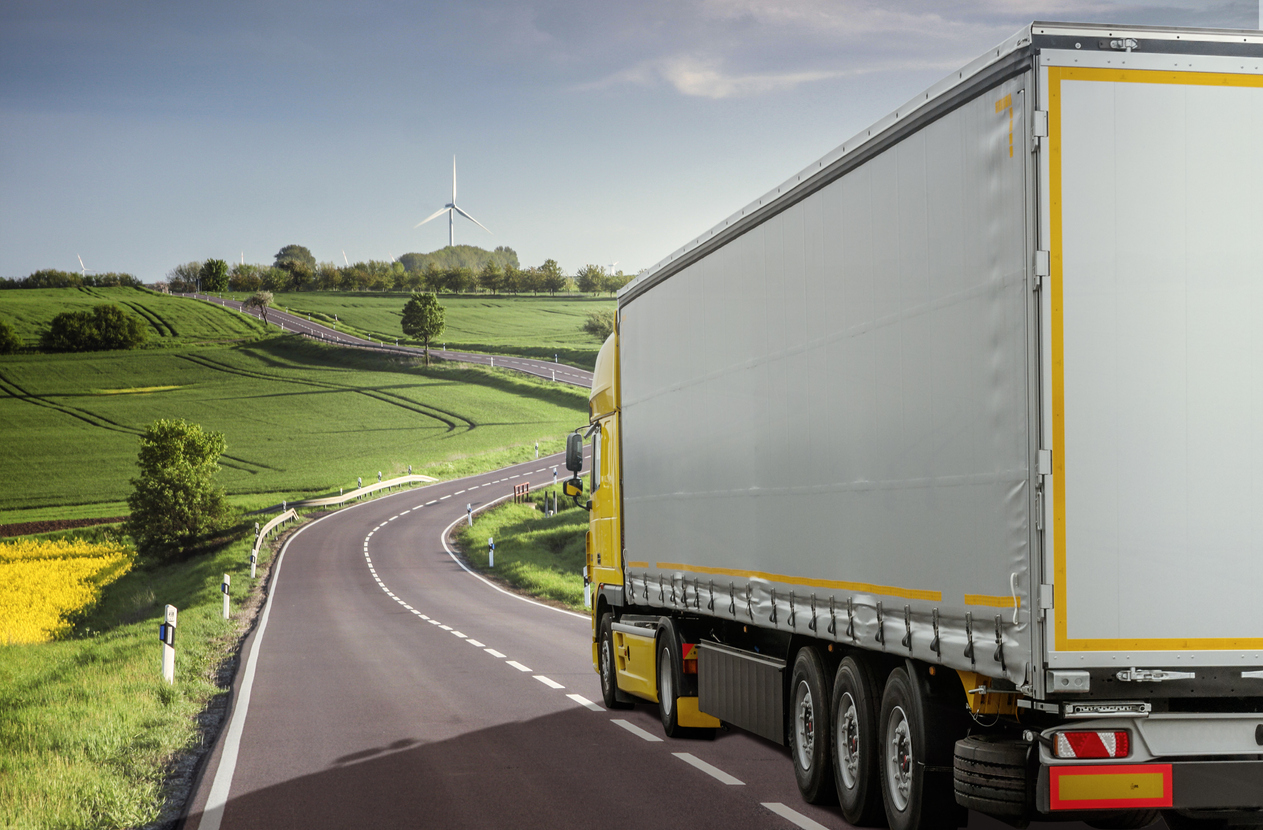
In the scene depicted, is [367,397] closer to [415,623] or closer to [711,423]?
[415,623]

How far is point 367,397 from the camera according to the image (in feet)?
319

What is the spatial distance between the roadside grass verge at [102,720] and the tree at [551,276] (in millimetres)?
147011

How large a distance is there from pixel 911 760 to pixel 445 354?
110 metres

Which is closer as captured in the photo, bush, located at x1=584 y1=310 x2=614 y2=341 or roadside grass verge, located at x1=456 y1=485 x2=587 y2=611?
roadside grass verge, located at x1=456 y1=485 x2=587 y2=611

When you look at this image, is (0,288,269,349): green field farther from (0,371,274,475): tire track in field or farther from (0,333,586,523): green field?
(0,371,274,475): tire track in field

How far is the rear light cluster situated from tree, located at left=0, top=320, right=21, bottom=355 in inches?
4935

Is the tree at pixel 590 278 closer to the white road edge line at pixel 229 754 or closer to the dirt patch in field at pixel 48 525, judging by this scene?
the dirt patch in field at pixel 48 525

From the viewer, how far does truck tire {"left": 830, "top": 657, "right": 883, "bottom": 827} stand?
6969 millimetres

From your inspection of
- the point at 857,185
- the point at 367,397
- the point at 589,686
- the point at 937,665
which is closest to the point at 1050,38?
the point at 857,185

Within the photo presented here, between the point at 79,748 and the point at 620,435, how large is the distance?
20.1ft

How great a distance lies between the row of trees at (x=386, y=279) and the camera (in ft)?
566

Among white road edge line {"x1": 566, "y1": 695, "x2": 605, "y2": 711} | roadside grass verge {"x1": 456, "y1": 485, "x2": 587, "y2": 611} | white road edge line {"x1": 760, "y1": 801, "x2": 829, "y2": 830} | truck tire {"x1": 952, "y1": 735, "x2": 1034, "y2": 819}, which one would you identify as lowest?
roadside grass verge {"x1": 456, "y1": 485, "x2": 587, "y2": 611}

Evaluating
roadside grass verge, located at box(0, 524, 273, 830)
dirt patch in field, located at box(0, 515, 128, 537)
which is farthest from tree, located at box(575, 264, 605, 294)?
roadside grass verge, located at box(0, 524, 273, 830)

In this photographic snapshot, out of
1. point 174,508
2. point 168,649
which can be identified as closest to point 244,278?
point 174,508
